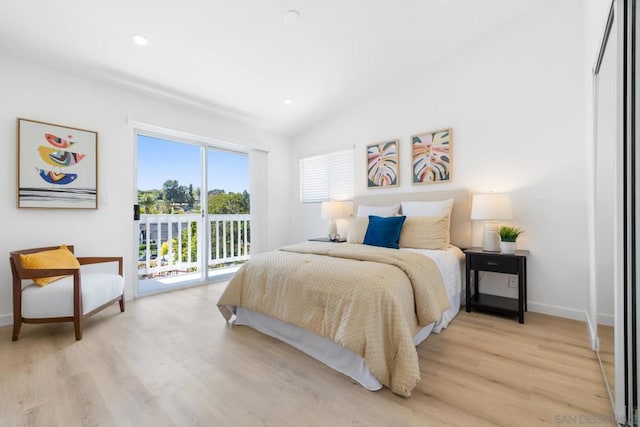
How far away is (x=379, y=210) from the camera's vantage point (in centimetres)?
355

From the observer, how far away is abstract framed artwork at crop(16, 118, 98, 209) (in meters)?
2.65

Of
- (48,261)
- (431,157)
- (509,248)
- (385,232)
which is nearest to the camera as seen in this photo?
(48,261)

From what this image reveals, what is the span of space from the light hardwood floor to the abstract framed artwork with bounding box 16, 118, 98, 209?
47.9 inches

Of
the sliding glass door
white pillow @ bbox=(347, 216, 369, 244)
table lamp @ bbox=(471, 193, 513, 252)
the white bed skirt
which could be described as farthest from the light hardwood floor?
the sliding glass door

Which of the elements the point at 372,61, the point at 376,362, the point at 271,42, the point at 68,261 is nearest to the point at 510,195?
the point at 372,61

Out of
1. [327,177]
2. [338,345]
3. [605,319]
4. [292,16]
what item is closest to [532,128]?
[605,319]

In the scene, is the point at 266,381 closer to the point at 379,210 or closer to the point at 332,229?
the point at 379,210

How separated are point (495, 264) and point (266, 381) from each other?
2.26 meters

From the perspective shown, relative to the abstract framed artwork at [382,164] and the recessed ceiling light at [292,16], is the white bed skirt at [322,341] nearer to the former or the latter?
the abstract framed artwork at [382,164]

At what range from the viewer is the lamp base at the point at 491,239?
283 cm

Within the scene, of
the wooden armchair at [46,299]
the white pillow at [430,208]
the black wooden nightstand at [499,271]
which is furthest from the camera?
the white pillow at [430,208]

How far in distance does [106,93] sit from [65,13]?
38.0 inches

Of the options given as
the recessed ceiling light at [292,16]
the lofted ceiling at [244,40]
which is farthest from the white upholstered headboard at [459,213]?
the recessed ceiling light at [292,16]

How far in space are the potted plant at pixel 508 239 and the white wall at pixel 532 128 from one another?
275 mm
